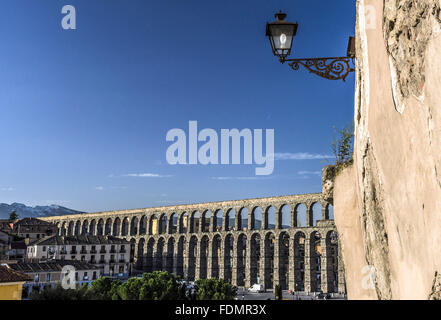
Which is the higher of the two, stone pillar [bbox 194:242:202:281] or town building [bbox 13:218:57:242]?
town building [bbox 13:218:57:242]

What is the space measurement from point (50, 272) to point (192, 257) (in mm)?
29191

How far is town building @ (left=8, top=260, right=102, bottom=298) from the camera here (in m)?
35.1

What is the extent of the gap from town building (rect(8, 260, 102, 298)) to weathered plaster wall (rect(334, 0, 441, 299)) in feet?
106

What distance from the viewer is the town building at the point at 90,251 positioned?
51.6 meters

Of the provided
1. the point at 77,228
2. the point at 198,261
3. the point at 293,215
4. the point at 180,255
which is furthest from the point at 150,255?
the point at 293,215

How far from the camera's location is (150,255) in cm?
6812

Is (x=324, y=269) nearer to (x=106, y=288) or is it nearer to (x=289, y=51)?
(x=106, y=288)

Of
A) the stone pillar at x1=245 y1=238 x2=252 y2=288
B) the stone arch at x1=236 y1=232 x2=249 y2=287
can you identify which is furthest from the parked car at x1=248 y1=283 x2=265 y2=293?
the stone arch at x1=236 y1=232 x2=249 y2=287

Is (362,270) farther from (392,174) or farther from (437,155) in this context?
(437,155)

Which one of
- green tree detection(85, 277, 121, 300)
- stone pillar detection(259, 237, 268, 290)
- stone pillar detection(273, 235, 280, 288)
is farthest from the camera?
stone pillar detection(259, 237, 268, 290)

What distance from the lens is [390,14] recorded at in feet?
11.5

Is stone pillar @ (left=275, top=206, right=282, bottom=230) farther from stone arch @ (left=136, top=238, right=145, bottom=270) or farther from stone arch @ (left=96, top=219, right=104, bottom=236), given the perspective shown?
stone arch @ (left=96, top=219, right=104, bottom=236)
